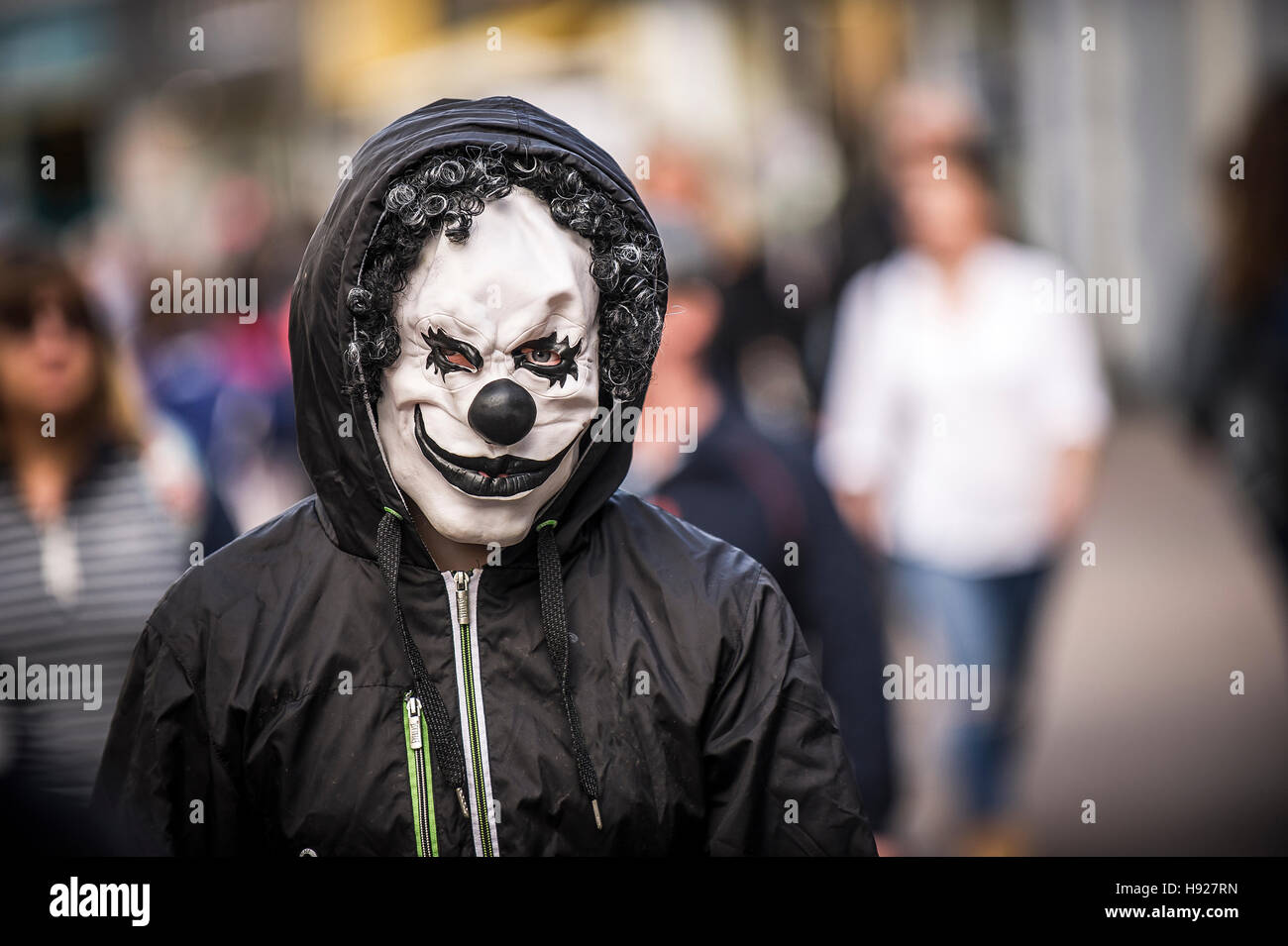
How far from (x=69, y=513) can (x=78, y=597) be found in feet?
0.75

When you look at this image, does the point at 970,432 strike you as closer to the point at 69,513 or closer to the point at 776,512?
the point at 776,512

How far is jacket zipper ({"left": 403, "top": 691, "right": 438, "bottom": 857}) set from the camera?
7.15ft

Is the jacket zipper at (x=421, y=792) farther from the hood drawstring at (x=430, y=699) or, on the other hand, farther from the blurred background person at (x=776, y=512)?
the blurred background person at (x=776, y=512)

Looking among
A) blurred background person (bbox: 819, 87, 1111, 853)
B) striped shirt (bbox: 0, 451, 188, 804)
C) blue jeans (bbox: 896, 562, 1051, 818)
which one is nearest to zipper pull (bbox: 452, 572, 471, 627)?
striped shirt (bbox: 0, 451, 188, 804)

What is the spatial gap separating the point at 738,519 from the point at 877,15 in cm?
183

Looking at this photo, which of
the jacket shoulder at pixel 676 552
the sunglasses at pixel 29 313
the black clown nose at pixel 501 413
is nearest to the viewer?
the black clown nose at pixel 501 413

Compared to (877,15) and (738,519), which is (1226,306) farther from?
(738,519)

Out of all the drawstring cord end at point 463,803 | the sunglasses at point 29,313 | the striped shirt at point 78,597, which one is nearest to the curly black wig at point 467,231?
the drawstring cord end at point 463,803

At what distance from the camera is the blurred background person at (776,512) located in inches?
134

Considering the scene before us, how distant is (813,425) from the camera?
4512 millimetres

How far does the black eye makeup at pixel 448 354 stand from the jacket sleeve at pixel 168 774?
0.58 m

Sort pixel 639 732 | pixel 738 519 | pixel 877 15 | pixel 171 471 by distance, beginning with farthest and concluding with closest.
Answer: pixel 877 15
pixel 171 471
pixel 738 519
pixel 639 732

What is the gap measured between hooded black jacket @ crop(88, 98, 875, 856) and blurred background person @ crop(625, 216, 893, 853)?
3.51 feet
